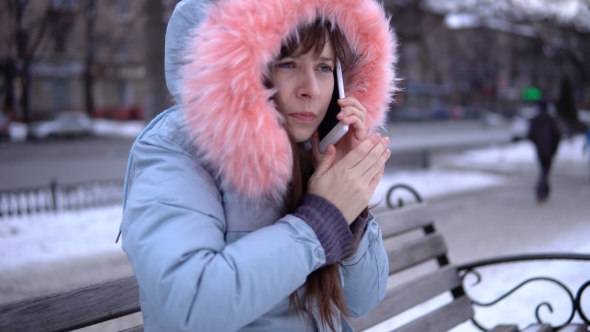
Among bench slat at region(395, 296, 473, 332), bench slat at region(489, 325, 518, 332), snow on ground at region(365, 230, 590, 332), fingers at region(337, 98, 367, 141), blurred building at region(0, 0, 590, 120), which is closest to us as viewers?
fingers at region(337, 98, 367, 141)

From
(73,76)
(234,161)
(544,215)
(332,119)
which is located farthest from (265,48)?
(73,76)

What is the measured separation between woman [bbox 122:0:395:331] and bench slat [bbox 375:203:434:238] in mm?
1122

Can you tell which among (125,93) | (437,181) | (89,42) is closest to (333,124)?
(437,181)

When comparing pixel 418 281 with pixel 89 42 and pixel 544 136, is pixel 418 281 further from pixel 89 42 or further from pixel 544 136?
pixel 89 42

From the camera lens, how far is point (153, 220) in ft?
4.19

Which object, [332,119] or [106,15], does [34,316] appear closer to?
[332,119]

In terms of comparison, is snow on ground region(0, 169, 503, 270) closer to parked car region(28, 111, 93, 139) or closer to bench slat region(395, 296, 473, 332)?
bench slat region(395, 296, 473, 332)

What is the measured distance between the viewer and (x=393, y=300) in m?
2.68

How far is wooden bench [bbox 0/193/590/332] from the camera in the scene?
171 centimetres

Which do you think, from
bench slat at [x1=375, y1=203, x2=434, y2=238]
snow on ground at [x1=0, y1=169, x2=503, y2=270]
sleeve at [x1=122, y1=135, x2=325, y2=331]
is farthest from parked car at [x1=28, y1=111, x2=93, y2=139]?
sleeve at [x1=122, y1=135, x2=325, y2=331]

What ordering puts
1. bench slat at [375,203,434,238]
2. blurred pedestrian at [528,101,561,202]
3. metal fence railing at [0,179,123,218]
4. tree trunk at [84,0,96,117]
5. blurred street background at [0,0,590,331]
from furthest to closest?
tree trunk at [84,0,96,117] → blurred pedestrian at [528,101,561,202] → metal fence railing at [0,179,123,218] → blurred street background at [0,0,590,331] → bench slat at [375,203,434,238]

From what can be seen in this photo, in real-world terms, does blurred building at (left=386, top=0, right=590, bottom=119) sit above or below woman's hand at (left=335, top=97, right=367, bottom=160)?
below

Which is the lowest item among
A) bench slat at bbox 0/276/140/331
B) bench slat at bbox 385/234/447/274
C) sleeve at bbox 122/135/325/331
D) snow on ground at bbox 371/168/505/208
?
snow on ground at bbox 371/168/505/208

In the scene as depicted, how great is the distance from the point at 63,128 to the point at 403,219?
27.9 meters
